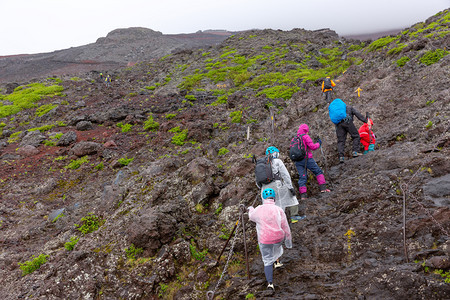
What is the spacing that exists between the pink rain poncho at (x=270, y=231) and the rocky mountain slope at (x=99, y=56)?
5191 cm

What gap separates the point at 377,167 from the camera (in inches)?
311

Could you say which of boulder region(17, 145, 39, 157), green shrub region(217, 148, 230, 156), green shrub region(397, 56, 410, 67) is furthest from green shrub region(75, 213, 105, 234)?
green shrub region(397, 56, 410, 67)

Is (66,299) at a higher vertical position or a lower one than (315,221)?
lower

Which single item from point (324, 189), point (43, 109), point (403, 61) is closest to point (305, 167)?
point (324, 189)

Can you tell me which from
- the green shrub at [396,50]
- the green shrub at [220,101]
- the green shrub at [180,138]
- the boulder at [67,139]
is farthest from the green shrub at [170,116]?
the green shrub at [396,50]

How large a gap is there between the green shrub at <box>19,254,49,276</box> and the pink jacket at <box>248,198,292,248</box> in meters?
6.92

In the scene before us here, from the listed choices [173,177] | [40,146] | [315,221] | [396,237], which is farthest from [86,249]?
[40,146]

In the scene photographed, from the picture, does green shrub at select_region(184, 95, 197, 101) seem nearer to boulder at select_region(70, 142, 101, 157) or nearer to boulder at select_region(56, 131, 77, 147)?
boulder at select_region(56, 131, 77, 147)

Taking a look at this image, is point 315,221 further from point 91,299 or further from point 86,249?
point 86,249

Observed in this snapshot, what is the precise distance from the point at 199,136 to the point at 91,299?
10.4 meters

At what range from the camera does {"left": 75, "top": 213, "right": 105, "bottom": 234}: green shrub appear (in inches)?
363

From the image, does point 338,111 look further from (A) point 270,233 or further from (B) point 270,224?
(A) point 270,233

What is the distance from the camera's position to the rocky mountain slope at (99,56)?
52.0m

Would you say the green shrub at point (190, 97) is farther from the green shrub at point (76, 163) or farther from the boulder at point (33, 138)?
the boulder at point (33, 138)
